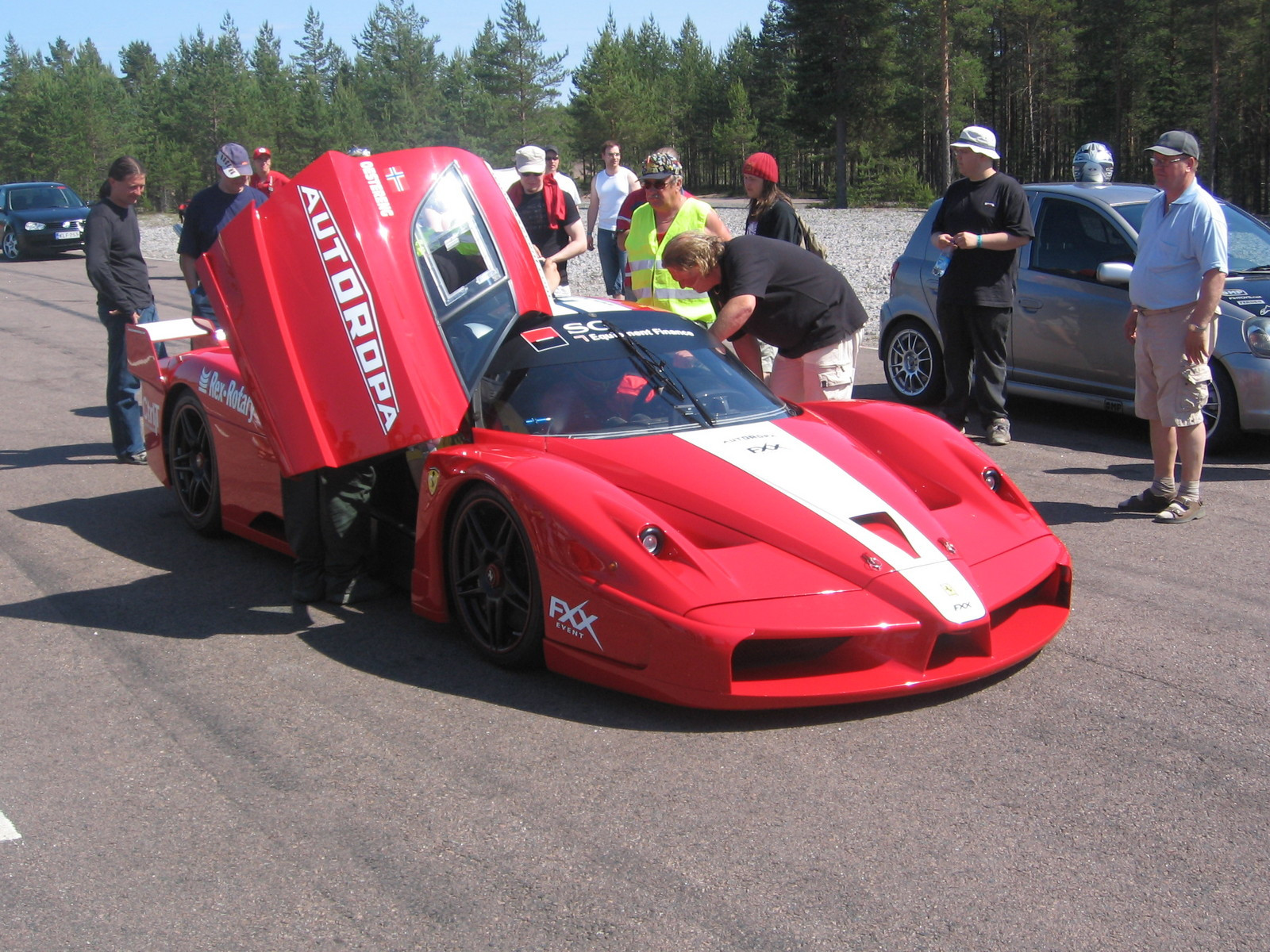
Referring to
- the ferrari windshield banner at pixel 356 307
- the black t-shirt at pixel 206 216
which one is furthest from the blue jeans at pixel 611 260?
the ferrari windshield banner at pixel 356 307

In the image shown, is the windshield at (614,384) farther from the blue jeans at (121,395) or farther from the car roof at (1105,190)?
the car roof at (1105,190)

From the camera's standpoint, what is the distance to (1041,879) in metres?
2.82

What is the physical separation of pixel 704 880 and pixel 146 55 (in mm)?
140905

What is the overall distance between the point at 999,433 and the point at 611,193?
4.65 metres

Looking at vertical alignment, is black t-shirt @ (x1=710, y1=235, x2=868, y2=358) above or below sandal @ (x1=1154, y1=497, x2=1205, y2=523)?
above

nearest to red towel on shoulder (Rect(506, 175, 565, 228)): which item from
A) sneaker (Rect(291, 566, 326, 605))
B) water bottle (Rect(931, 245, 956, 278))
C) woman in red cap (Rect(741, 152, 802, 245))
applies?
woman in red cap (Rect(741, 152, 802, 245))

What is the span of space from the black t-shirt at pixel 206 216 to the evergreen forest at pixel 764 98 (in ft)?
128

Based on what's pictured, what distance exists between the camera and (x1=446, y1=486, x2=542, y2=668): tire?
408 cm

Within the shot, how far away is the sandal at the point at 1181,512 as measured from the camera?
6.04 m

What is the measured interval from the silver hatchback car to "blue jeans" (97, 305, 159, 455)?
219 inches

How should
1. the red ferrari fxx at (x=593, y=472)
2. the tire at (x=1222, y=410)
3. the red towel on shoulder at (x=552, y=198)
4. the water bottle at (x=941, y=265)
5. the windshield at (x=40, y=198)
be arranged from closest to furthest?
the red ferrari fxx at (x=593, y=472), the tire at (x=1222, y=410), the water bottle at (x=941, y=265), the red towel on shoulder at (x=552, y=198), the windshield at (x=40, y=198)

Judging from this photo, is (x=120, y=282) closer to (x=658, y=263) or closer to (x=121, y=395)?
(x=121, y=395)

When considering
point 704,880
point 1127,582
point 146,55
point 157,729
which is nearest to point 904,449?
point 1127,582

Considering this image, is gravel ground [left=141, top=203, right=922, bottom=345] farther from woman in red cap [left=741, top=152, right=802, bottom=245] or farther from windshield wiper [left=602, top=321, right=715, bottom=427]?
windshield wiper [left=602, top=321, right=715, bottom=427]
